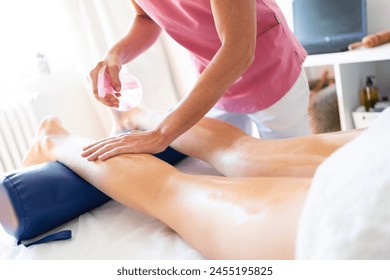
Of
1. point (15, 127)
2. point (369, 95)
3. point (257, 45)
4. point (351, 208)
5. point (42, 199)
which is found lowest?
point (369, 95)

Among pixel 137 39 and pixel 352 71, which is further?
pixel 352 71

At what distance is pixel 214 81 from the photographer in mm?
878

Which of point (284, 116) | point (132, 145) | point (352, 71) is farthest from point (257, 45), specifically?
point (352, 71)

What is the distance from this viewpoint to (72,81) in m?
2.32

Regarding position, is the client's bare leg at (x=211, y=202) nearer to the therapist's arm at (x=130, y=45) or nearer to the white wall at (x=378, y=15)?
the therapist's arm at (x=130, y=45)

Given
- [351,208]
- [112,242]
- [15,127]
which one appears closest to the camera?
[351,208]

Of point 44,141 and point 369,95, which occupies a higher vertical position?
point 44,141

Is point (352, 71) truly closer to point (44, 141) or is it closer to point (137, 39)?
point (137, 39)

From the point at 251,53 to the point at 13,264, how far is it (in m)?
0.65

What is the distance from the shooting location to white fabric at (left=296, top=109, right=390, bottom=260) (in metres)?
0.44

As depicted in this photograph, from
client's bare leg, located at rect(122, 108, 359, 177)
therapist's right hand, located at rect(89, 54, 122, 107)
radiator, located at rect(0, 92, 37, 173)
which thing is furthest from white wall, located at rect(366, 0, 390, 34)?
radiator, located at rect(0, 92, 37, 173)

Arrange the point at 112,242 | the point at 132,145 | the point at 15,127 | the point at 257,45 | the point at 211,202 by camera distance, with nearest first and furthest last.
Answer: the point at 211,202 → the point at 112,242 → the point at 132,145 → the point at 257,45 → the point at 15,127

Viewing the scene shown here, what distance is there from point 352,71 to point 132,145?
1.33 meters

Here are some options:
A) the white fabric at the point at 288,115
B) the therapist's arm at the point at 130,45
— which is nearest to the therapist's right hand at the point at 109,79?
the therapist's arm at the point at 130,45
